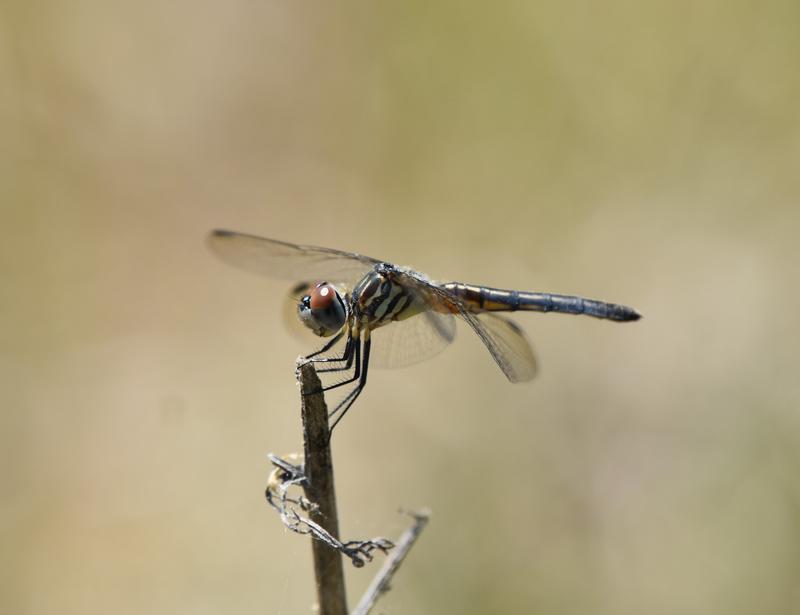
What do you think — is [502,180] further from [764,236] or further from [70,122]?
[70,122]

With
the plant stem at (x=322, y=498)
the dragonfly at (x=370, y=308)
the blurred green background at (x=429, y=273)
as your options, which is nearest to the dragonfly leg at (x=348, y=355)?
the dragonfly at (x=370, y=308)

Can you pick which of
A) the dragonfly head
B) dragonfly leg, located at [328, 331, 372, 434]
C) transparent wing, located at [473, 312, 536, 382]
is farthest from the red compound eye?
transparent wing, located at [473, 312, 536, 382]

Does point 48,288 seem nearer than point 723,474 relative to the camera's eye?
No

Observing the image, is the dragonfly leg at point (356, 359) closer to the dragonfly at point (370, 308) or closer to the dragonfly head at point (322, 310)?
the dragonfly at point (370, 308)

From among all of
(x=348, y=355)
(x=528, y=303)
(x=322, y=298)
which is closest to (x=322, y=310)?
(x=322, y=298)

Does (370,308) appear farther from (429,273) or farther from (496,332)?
(429,273)

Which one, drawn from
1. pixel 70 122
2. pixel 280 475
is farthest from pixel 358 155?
pixel 280 475

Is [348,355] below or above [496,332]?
below
